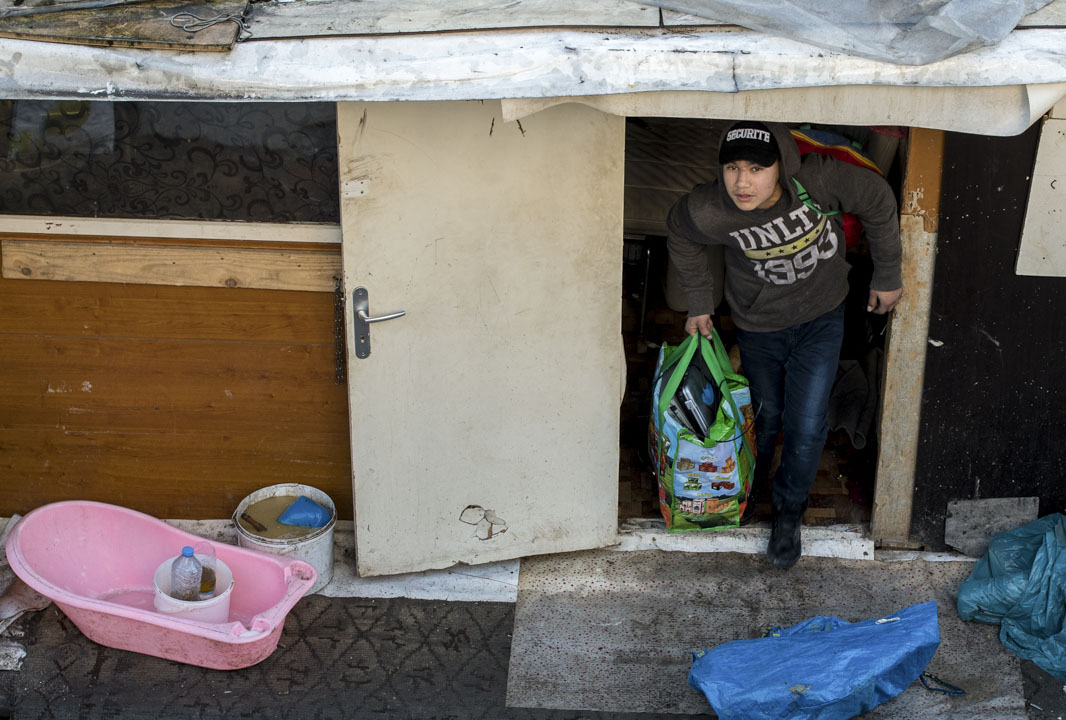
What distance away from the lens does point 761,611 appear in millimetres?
4445

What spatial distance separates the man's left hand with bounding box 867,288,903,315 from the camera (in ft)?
13.8

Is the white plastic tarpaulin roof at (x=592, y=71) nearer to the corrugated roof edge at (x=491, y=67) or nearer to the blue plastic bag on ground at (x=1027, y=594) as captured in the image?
the corrugated roof edge at (x=491, y=67)

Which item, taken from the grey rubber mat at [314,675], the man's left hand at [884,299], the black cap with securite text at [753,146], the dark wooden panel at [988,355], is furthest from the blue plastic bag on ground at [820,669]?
the black cap with securite text at [753,146]

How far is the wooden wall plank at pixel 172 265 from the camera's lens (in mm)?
Result: 4312

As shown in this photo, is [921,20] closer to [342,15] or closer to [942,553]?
[342,15]

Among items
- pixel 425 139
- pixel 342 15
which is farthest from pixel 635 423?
pixel 342 15

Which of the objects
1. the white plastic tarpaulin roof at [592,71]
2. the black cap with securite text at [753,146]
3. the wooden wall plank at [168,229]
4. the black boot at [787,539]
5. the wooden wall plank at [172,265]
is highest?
the white plastic tarpaulin roof at [592,71]

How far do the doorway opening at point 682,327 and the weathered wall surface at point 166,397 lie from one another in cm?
163

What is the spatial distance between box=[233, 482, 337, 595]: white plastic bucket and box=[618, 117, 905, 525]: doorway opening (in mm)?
1420

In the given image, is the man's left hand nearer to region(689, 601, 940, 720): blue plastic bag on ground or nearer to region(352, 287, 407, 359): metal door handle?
region(689, 601, 940, 720): blue plastic bag on ground

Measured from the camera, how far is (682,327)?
22.1ft

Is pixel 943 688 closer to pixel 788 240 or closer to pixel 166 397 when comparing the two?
pixel 788 240

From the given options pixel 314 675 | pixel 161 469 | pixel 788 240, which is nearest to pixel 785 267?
pixel 788 240

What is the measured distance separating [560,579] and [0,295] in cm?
267
